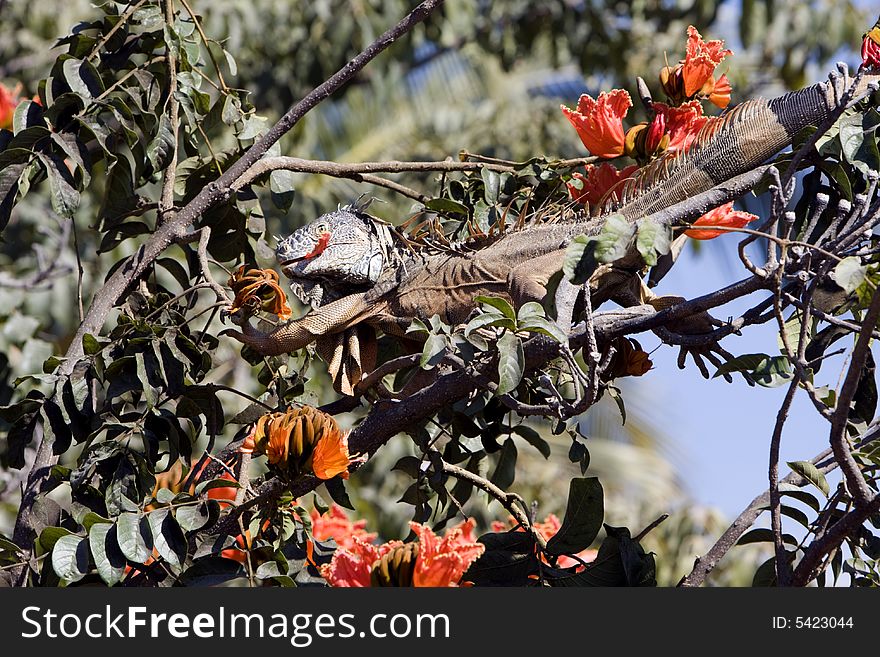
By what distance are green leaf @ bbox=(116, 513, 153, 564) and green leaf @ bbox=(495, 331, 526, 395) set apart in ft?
2.37

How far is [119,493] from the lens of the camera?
2312 millimetres

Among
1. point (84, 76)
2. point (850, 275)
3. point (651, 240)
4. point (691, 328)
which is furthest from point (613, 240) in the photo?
Answer: point (84, 76)

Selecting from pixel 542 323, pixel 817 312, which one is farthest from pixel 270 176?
pixel 817 312

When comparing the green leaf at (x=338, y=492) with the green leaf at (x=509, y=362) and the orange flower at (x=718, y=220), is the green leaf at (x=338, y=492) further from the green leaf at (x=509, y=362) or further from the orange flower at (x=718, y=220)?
the orange flower at (x=718, y=220)

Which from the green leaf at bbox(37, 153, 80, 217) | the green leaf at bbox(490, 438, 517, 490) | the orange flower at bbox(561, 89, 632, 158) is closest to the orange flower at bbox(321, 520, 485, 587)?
the green leaf at bbox(490, 438, 517, 490)

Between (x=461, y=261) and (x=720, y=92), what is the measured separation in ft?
2.31

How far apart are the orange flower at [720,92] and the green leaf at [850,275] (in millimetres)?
825

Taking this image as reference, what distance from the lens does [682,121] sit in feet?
7.94

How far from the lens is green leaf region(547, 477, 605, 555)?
7.32 ft

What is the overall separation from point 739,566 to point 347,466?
16.4 feet

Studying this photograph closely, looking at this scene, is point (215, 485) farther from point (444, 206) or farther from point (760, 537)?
point (760, 537)

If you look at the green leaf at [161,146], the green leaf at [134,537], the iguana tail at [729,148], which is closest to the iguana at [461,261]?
the iguana tail at [729,148]

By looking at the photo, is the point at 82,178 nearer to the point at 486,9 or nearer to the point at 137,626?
the point at 137,626

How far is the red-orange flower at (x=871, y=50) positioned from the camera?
2156 millimetres
